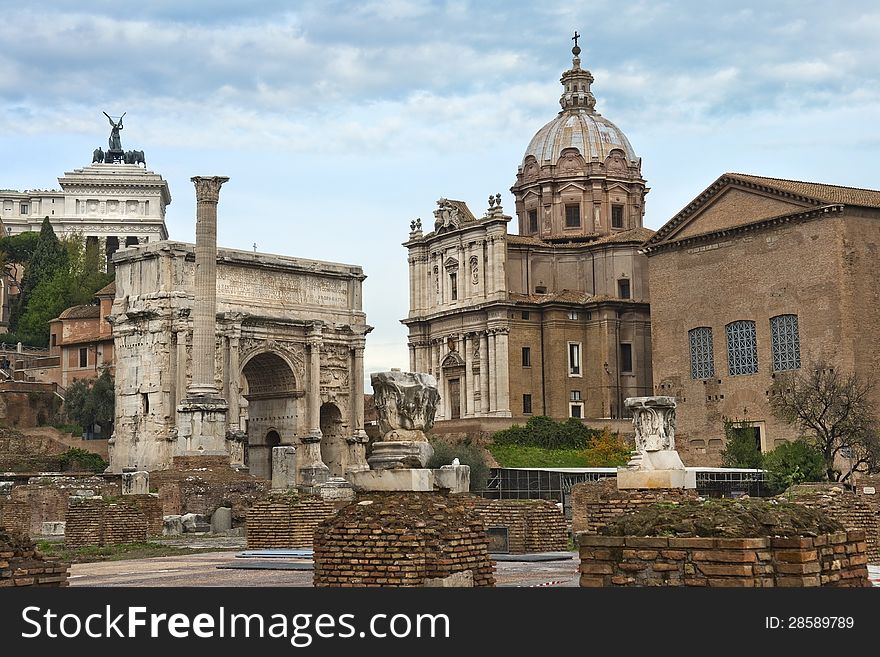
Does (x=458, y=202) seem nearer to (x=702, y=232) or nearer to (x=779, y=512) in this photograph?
(x=702, y=232)

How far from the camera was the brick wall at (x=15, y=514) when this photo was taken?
28703mm

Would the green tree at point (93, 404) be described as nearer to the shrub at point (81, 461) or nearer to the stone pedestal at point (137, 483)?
the shrub at point (81, 461)

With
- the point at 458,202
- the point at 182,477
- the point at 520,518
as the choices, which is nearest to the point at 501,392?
the point at 458,202

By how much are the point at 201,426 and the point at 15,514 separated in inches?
655

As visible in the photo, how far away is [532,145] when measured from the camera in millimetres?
73688

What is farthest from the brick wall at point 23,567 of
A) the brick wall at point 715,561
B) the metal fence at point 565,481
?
the metal fence at point 565,481

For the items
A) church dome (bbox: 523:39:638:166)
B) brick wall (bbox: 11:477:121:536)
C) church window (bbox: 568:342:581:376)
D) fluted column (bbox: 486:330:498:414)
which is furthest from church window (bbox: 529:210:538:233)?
brick wall (bbox: 11:477:121:536)

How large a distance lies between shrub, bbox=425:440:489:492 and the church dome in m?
25.4

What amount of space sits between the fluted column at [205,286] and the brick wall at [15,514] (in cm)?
1654

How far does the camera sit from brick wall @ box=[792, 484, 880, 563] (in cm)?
1950

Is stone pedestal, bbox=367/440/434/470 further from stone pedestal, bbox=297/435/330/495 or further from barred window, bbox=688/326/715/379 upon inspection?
barred window, bbox=688/326/715/379
